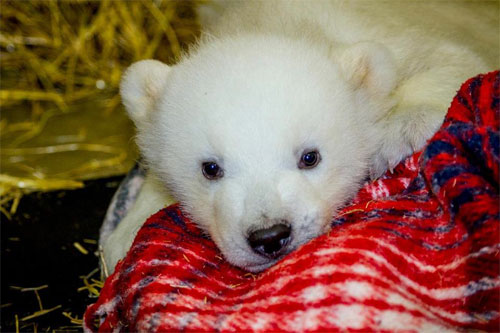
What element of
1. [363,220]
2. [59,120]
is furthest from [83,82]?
[363,220]

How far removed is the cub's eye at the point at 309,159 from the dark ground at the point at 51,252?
125 cm

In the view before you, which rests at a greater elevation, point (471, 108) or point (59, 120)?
point (471, 108)

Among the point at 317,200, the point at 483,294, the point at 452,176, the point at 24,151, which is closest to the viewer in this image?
the point at 483,294

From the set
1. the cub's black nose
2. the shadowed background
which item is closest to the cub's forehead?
the cub's black nose

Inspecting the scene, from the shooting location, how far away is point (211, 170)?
8.07ft

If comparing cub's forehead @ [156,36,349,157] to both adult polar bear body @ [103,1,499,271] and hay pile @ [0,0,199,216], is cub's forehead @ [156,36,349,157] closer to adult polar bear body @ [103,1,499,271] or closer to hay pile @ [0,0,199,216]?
adult polar bear body @ [103,1,499,271]

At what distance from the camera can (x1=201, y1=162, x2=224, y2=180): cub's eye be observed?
2.43m

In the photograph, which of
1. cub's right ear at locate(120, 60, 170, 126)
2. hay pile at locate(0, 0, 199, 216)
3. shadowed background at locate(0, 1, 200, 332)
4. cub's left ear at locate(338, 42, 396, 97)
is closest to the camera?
cub's left ear at locate(338, 42, 396, 97)

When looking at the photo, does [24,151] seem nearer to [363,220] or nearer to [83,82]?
[83,82]

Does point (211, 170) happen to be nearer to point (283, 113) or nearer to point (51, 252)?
point (283, 113)

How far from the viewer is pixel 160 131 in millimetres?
2717

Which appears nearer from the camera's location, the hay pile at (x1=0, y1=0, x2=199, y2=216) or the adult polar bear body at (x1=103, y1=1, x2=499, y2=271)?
the adult polar bear body at (x1=103, y1=1, x2=499, y2=271)

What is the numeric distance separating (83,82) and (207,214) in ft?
11.0

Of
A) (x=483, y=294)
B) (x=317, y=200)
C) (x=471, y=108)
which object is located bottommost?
(x=317, y=200)
